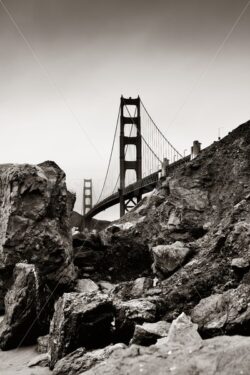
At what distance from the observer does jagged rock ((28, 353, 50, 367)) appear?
3685 mm

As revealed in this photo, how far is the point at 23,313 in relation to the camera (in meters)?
4.75

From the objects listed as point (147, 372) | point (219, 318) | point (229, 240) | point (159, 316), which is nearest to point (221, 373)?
point (147, 372)

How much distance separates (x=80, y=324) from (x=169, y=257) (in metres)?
2.41

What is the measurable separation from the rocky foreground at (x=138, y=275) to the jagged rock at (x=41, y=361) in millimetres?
10

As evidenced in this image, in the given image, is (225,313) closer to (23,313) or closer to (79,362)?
(79,362)

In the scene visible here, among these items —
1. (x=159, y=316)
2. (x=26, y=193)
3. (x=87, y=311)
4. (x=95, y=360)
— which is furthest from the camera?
(x=26, y=193)

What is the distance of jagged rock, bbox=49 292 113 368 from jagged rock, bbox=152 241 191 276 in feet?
6.27

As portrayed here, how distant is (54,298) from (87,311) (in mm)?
2161

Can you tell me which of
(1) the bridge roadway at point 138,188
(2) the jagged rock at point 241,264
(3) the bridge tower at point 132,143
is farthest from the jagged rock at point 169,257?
(3) the bridge tower at point 132,143

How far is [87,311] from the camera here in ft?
12.3

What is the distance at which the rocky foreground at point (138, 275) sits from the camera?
8.92 feet

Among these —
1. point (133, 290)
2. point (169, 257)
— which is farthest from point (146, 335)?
point (169, 257)

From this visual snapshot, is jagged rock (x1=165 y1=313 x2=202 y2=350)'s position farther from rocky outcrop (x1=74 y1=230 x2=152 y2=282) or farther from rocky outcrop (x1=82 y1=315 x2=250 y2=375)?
rocky outcrop (x1=74 y1=230 x2=152 y2=282)

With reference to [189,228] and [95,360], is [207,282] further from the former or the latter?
[189,228]
